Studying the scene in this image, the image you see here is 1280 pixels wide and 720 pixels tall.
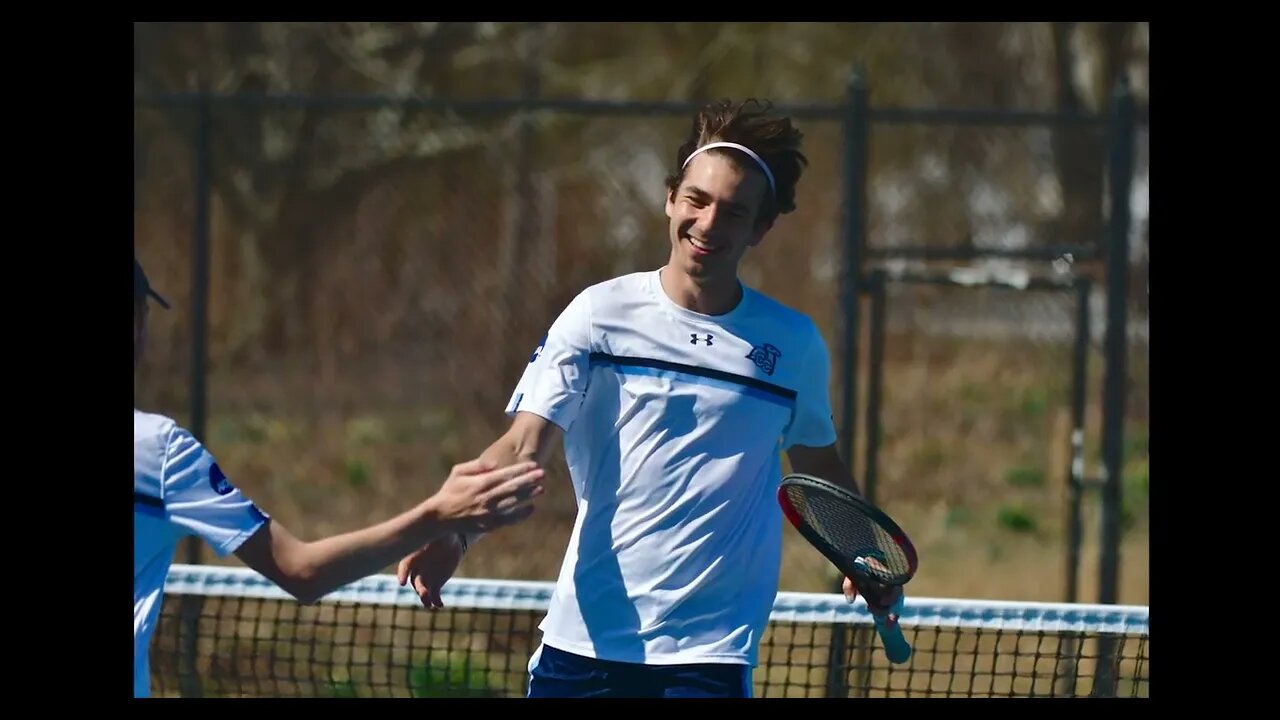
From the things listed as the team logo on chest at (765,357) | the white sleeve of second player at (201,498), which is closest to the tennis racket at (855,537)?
the team logo on chest at (765,357)

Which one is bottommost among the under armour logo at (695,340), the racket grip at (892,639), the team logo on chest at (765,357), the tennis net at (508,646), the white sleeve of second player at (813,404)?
the tennis net at (508,646)

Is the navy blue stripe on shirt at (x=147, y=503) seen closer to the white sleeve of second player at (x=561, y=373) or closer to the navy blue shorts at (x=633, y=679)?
the white sleeve of second player at (x=561, y=373)

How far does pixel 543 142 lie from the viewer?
16969 millimetres

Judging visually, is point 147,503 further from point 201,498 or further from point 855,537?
point 855,537

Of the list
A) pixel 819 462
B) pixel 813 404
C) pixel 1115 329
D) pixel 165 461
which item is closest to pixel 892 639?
pixel 819 462

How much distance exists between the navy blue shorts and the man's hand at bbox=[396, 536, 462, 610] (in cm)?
30

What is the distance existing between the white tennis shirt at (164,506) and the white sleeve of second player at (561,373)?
31.5 inches

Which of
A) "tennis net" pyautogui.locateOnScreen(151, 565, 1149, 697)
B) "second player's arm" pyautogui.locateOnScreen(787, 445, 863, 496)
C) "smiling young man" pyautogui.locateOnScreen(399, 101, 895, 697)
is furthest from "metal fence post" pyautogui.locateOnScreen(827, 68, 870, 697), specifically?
"smiling young man" pyautogui.locateOnScreen(399, 101, 895, 697)

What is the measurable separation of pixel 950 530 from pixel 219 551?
8252 mm

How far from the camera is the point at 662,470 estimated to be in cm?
374

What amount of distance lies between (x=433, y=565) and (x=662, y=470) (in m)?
0.52

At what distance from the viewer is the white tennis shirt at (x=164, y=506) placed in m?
2.99

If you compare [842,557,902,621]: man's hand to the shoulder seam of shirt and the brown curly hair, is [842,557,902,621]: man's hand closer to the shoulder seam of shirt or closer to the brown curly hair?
the brown curly hair

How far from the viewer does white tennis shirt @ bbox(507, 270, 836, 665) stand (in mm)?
3719
